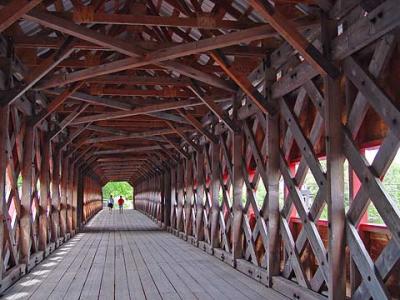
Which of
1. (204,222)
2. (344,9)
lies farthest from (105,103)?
(344,9)

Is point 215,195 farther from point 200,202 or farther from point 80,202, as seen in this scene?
point 80,202

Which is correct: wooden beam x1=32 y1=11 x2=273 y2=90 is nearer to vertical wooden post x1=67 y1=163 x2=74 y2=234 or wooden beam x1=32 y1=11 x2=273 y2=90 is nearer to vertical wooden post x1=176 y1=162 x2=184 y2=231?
vertical wooden post x1=67 y1=163 x2=74 y2=234

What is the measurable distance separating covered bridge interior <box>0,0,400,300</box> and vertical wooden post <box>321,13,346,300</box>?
0.01 metres

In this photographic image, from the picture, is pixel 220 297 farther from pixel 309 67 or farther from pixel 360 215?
pixel 309 67

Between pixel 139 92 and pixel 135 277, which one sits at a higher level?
pixel 139 92

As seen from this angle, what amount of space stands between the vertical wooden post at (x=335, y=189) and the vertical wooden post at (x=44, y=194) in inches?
225

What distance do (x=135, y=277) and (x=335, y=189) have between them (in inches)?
128

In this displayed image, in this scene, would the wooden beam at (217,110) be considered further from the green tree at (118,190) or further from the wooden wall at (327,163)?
the green tree at (118,190)

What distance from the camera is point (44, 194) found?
8656 mm

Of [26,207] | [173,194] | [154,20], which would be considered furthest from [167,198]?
[154,20]

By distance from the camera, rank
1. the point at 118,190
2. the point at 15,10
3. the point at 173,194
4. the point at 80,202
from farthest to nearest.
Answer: the point at 118,190 < the point at 80,202 < the point at 173,194 < the point at 15,10

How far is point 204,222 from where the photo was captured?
1035 cm

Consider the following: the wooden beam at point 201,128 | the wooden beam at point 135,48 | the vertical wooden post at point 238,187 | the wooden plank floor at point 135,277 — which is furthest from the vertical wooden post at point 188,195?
the wooden beam at point 135,48

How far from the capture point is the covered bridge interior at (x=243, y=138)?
3895mm
